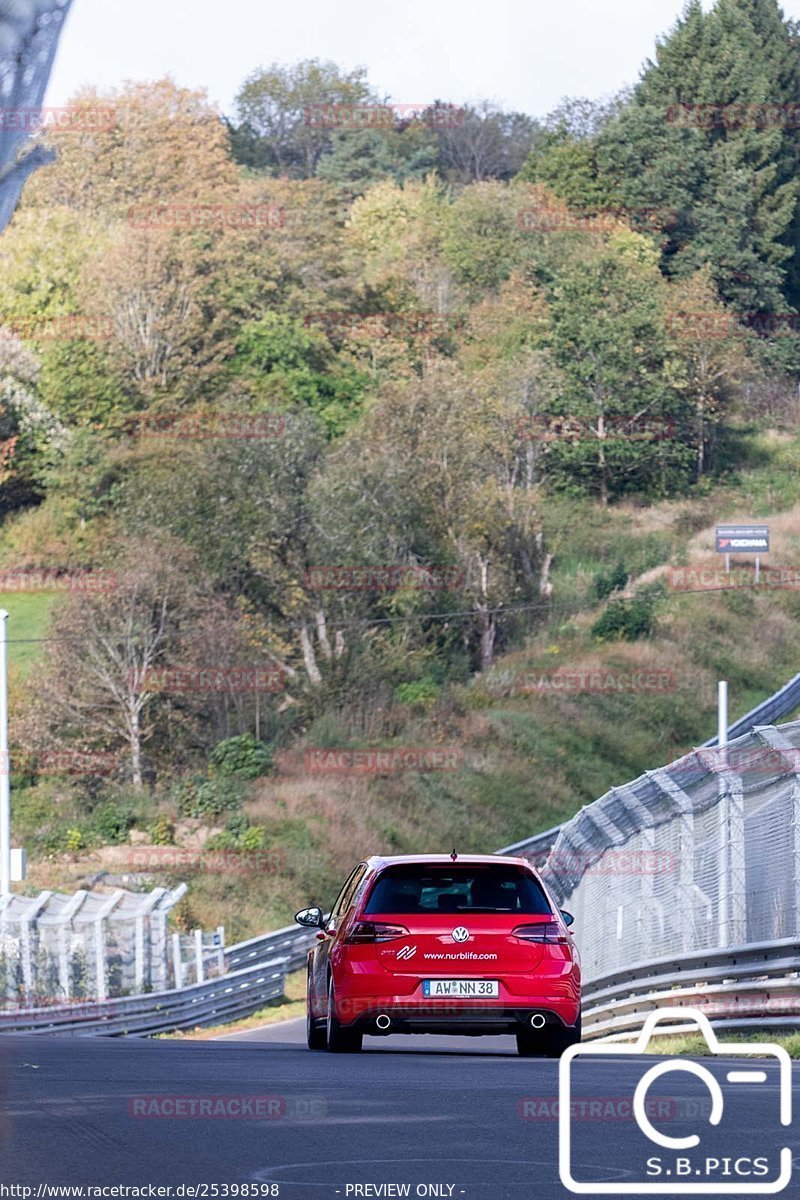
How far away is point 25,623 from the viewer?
76062 millimetres

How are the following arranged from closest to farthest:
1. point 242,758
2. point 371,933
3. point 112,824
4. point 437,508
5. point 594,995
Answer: point 371,933
point 594,995
point 112,824
point 242,758
point 437,508

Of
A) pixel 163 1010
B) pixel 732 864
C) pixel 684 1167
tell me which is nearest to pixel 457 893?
pixel 732 864

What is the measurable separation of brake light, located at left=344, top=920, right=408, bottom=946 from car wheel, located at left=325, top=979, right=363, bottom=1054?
18.4 inches

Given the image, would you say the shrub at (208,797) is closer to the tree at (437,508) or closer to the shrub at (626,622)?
the tree at (437,508)

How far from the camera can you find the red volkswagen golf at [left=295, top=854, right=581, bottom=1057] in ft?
45.1

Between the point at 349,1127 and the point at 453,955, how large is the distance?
497 cm

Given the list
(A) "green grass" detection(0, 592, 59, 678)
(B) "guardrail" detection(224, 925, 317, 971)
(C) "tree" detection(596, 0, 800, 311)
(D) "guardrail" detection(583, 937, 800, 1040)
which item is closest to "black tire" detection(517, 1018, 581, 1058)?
(D) "guardrail" detection(583, 937, 800, 1040)

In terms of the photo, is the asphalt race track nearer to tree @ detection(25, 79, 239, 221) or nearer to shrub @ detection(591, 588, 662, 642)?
shrub @ detection(591, 588, 662, 642)

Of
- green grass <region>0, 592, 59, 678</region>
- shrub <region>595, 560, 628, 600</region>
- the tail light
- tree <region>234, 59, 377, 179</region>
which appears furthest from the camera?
tree <region>234, 59, 377, 179</region>

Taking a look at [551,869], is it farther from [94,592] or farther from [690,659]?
[690,659]

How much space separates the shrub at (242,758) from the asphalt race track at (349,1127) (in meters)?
46.4

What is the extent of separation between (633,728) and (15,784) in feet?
61.5

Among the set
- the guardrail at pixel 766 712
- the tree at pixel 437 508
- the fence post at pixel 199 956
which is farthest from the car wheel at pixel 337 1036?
the tree at pixel 437 508

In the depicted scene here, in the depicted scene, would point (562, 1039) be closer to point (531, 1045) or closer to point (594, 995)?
point (531, 1045)
